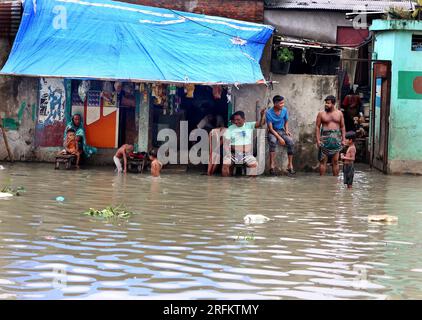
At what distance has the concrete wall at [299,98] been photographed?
57.3 ft

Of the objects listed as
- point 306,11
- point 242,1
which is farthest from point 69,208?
point 306,11

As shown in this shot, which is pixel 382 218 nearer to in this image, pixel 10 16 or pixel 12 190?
pixel 12 190

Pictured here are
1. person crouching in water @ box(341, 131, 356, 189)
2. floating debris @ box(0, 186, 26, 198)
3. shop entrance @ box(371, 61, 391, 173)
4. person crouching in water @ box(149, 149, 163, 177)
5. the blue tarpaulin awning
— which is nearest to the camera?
floating debris @ box(0, 186, 26, 198)

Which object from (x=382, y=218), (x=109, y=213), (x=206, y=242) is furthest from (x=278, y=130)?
(x=206, y=242)

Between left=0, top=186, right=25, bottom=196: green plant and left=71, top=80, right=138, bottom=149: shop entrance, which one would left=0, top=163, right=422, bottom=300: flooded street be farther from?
left=71, top=80, right=138, bottom=149: shop entrance

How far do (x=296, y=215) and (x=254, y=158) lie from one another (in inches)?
196

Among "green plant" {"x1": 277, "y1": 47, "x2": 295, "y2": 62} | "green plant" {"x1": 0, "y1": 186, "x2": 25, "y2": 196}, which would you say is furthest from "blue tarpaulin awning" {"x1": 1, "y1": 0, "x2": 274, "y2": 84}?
"green plant" {"x1": 0, "y1": 186, "x2": 25, "y2": 196}

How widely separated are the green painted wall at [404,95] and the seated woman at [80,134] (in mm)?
5466

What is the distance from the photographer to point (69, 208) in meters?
11.9

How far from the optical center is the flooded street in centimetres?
765

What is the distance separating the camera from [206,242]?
9727 mm

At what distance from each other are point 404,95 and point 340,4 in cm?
275

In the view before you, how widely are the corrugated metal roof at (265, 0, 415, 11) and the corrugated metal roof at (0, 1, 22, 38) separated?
4705 mm
